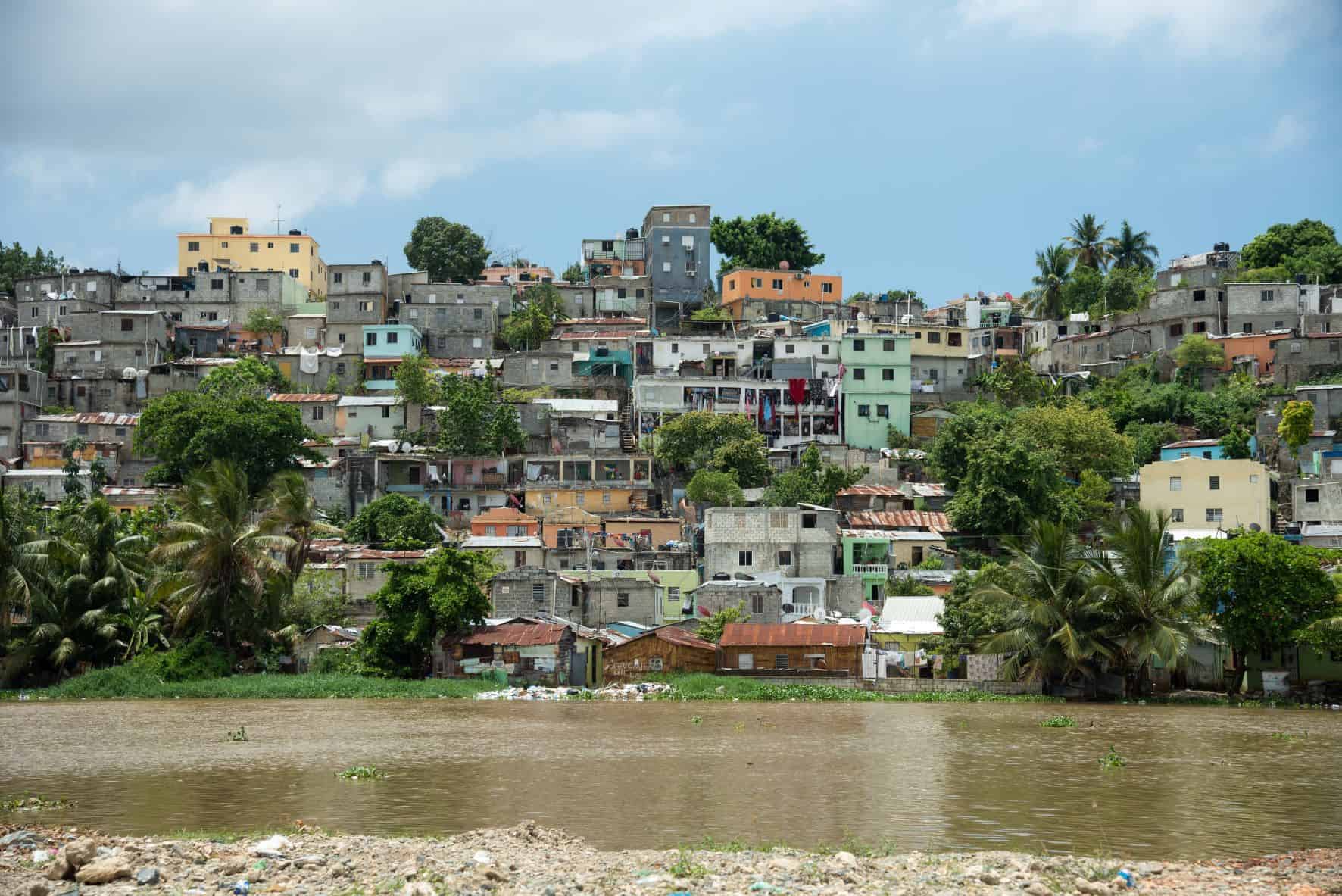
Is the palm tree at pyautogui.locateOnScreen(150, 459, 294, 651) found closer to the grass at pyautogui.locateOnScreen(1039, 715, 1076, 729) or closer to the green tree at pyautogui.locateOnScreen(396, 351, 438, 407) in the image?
the green tree at pyautogui.locateOnScreen(396, 351, 438, 407)

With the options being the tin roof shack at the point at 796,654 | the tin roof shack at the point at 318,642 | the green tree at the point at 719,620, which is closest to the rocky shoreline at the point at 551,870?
the tin roof shack at the point at 796,654

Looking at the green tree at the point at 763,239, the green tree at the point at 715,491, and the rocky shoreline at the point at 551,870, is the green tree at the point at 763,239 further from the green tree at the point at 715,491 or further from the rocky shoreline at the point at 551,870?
the rocky shoreline at the point at 551,870

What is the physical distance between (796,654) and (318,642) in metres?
13.5

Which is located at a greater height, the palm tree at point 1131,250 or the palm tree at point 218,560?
the palm tree at point 1131,250

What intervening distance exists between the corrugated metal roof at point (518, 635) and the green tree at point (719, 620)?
421 cm

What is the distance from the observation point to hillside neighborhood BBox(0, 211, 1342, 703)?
36906mm

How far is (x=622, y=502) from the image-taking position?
54.6 meters

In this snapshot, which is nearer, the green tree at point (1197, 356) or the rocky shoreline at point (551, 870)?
the rocky shoreline at point (551, 870)

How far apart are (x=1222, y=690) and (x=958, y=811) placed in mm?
20459

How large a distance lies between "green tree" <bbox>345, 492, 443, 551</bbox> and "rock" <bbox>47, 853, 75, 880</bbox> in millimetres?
35043

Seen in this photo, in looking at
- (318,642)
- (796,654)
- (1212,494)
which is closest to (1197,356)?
(1212,494)

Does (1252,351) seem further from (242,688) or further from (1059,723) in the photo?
(242,688)

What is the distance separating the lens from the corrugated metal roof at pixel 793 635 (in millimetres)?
38438

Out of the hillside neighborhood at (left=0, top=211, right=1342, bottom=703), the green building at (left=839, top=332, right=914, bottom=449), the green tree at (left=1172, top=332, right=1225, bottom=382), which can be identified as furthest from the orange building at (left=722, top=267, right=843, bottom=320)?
the green tree at (left=1172, top=332, right=1225, bottom=382)
